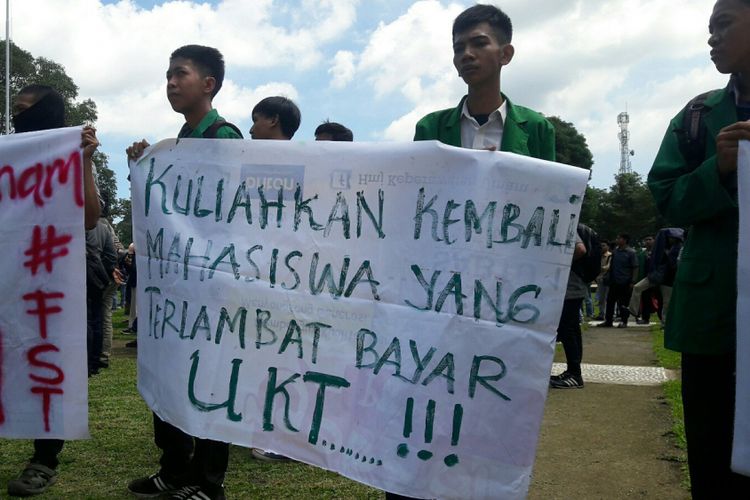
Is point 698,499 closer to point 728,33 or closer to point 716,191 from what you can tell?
point 716,191

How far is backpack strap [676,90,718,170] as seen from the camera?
2.07 metres

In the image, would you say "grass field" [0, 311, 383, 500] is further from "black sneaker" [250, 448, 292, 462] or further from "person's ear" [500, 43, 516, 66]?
"person's ear" [500, 43, 516, 66]

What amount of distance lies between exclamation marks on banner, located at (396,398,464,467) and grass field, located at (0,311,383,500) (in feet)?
3.08

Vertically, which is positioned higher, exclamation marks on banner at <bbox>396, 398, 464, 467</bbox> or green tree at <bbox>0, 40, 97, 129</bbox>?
green tree at <bbox>0, 40, 97, 129</bbox>

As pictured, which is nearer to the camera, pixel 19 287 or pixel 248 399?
pixel 248 399

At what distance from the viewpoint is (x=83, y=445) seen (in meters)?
3.86

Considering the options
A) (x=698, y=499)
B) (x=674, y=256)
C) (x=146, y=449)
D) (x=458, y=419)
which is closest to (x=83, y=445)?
(x=146, y=449)

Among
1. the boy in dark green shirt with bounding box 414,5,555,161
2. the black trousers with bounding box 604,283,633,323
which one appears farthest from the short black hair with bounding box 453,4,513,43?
the black trousers with bounding box 604,283,633,323

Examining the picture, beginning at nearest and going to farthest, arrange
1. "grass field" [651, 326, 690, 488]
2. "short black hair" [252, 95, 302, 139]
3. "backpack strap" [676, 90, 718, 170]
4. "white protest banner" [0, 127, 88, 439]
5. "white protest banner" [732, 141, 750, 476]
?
"white protest banner" [732, 141, 750, 476] < "backpack strap" [676, 90, 718, 170] < "white protest banner" [0, 127, 88, 439] < "grass field" [651, 326, 690, 488] < "short black hair" [252, 95, 302, 139]

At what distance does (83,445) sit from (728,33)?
149 inches

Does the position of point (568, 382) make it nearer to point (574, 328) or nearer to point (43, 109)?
point (574, 328)

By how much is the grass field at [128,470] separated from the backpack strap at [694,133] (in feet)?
6.52

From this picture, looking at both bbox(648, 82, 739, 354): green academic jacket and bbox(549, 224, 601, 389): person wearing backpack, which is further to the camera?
bbox(549, 224, 601, 389): person wearing backpack

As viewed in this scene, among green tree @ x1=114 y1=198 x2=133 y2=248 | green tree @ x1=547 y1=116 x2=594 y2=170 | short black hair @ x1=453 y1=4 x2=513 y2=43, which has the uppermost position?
green tree @ x1=547 y1=116 x2=594 y2=170
